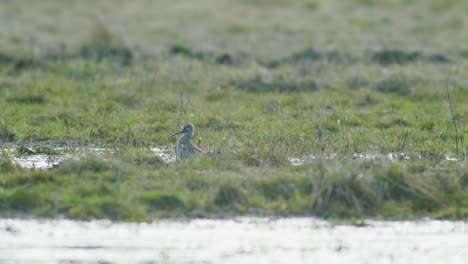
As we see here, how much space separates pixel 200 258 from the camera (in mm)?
8648

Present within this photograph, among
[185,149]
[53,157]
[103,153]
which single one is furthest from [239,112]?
[53,157]

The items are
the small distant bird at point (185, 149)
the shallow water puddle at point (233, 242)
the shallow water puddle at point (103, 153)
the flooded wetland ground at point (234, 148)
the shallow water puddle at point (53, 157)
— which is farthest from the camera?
the small distant bird at point (185, 149)

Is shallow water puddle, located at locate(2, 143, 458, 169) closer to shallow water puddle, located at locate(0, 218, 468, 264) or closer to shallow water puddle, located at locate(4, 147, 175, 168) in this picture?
shallow water puddle, located at locate(4, 147, 175, 168)

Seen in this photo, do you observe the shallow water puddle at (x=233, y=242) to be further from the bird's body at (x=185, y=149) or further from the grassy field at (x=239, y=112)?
the bird's body at (x=185, y=149)

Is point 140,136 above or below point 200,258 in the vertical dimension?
below

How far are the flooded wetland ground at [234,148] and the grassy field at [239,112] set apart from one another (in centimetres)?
3

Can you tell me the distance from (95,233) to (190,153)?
2887mm

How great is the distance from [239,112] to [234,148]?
3618 millimetres

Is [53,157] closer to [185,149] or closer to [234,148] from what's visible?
[185,149]

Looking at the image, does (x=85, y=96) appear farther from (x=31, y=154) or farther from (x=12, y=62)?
(x=31, y=154)

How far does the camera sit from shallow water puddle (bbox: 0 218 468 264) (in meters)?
8.70

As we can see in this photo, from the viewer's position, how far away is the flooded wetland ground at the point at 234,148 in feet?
30.4

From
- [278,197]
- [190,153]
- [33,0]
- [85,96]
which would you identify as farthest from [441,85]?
[33,0]

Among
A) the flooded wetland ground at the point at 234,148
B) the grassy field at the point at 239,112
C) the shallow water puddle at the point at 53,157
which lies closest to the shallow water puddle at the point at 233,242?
the flooded wetland ground at the point at 234,148
